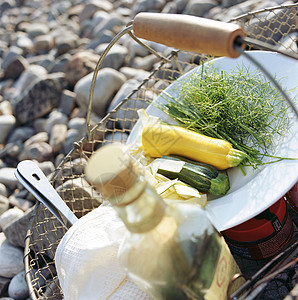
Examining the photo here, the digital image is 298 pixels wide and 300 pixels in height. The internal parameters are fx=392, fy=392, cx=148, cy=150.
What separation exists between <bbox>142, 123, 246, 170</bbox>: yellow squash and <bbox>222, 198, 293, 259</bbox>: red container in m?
0.15

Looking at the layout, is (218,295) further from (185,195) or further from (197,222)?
(185,195)

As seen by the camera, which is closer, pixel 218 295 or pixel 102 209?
pixel 218 295

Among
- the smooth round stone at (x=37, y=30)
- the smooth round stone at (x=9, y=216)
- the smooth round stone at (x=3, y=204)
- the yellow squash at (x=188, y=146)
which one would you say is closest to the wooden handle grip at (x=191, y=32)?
the yellow squash at (x=188, y=146)

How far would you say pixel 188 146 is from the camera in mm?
1064

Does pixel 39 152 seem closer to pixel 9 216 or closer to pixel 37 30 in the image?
pixel 9 216

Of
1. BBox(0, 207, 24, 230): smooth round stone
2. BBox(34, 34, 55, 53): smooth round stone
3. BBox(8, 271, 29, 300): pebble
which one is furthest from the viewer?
BBox(34, 34, 55, 53): smooth round stone

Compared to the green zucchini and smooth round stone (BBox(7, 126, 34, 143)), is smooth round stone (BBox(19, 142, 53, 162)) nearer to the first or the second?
smooth round stone (BBox(7, 126, 34, 143))

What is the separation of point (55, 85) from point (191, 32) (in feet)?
6.35

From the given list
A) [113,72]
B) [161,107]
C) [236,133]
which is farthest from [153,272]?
[113,72]

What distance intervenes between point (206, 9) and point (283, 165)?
195 centimetres

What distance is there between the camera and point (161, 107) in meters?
1.26

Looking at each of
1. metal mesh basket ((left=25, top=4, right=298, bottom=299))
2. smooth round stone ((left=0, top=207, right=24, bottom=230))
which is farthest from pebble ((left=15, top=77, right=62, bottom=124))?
smooth round stone ((left=0, top=207, right=24, bottom=230))

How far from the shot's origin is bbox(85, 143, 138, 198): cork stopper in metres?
0.56

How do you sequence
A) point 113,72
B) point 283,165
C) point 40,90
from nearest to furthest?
point 283,165 < point 113,72 < point 40,90
